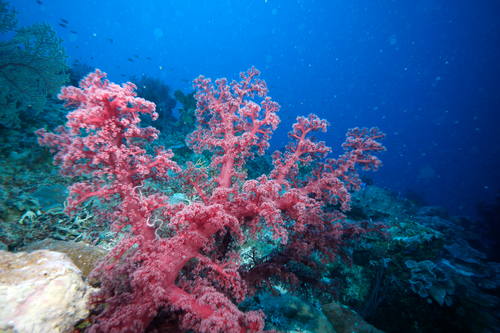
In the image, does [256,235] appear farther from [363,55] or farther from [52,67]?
[363,55]

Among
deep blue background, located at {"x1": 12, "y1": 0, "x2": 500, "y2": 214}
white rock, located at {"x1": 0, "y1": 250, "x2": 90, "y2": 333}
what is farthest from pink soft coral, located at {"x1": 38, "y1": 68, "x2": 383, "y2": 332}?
deep blue background, located at {"x1": 12, "y1": 0, "x2": 500, "y2": 214}

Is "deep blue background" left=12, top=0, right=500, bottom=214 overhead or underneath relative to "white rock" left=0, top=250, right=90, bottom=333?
overhead

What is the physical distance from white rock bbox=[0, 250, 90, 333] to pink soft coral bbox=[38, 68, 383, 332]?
0.23 m

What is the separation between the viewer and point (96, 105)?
2.38 m

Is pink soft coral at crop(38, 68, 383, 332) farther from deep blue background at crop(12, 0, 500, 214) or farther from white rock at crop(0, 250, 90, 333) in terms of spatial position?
deep blue background at crop(12, 0, 500, 214)

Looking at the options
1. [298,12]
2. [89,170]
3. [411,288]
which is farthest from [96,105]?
[298,12]

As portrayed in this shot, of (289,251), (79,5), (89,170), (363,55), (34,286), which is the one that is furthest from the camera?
(79,5)

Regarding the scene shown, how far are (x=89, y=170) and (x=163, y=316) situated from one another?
6.47 feet

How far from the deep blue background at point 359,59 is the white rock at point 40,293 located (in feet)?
243

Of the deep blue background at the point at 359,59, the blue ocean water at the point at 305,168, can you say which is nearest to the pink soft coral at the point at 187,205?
the blue ocean water at the point at 305,168

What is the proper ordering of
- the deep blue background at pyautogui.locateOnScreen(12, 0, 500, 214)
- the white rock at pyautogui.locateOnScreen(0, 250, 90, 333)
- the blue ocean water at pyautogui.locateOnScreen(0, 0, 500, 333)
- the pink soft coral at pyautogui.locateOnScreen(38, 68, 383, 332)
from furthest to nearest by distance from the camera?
the deep blue background at pyautogui.locateOnScreen(12, 0, 500, 214) → the blue ocean water at pyautogui.locateOnScreen(0, 0, 500, 333) → the pink soft coral at pyautogui.locateOnScreen(38, 68, 383, 332) → the white rock at pyautogui.locateOnScreen(0, 250, 90, 333)

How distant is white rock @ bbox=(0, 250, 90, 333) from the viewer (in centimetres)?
153

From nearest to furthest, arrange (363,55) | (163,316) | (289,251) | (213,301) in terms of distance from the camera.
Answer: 1. (213,301)
2. (163,316)
3. (289,251)
4. (363,55)

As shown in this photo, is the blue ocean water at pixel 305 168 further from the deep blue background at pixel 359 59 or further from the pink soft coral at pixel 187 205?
the deep blue background at pixel 359 59
